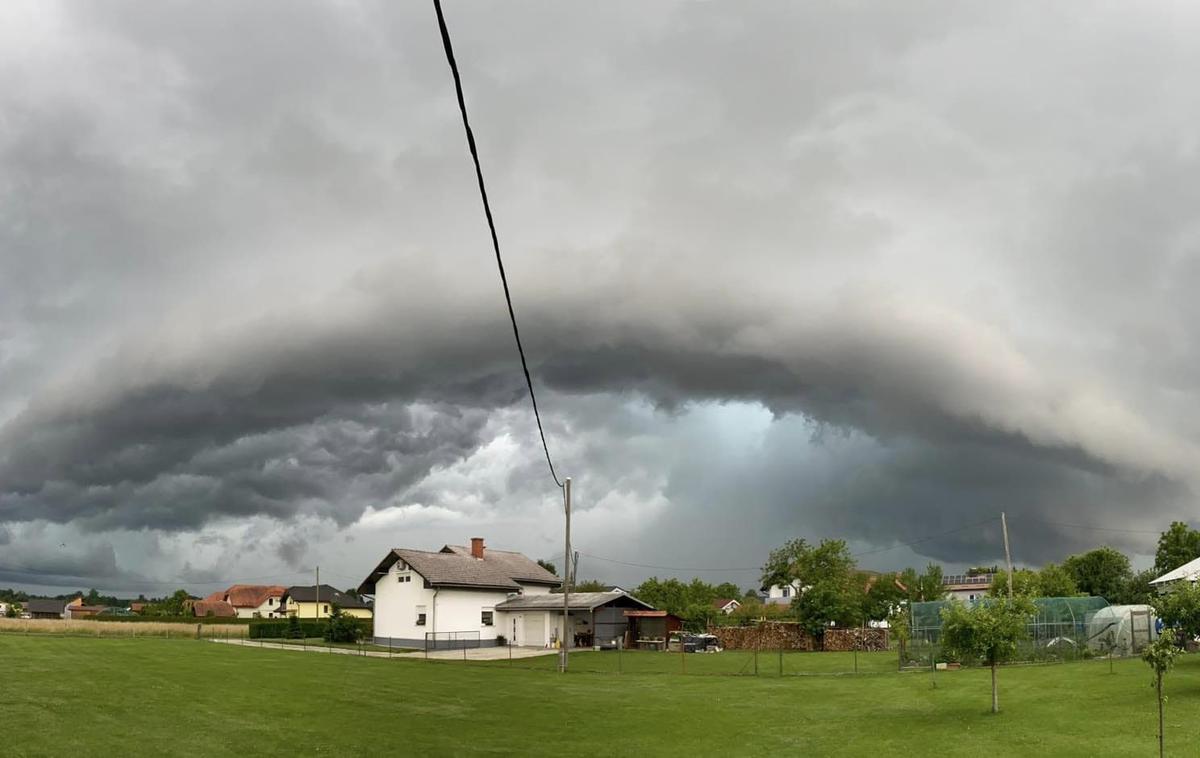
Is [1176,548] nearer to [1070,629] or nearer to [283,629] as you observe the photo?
[1070,629]

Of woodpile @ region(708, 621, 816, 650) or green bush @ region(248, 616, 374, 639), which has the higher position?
woodpile @ region(708, 621, 816, 650)

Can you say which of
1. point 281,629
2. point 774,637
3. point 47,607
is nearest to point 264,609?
point 47,607

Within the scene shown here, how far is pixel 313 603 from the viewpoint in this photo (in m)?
141

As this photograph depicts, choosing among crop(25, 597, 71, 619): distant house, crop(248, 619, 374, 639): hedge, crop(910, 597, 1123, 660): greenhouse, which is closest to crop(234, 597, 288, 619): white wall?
crop(25, 597, 71, 619): distant house

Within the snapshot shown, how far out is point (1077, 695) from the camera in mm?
28766

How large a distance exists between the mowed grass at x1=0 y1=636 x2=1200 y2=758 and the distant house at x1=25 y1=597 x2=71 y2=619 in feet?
516

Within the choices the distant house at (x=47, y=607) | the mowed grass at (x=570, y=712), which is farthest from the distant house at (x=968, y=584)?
the distant house at (x=47, y=607)

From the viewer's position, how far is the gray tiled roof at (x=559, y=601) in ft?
208

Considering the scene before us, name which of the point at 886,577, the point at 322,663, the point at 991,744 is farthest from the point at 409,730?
the point at 886,577

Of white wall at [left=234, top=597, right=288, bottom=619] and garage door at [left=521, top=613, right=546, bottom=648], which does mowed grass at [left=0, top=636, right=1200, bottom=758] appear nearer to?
garage door at [left=521, top=613, right=546, bottom=648]

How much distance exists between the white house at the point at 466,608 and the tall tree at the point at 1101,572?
51560 mm

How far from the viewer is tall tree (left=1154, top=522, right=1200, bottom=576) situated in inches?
3398

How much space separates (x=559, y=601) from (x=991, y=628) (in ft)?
137

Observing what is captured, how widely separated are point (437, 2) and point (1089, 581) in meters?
101
